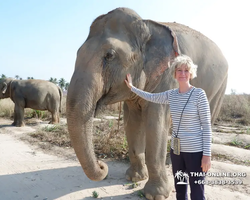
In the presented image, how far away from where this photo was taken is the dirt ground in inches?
104

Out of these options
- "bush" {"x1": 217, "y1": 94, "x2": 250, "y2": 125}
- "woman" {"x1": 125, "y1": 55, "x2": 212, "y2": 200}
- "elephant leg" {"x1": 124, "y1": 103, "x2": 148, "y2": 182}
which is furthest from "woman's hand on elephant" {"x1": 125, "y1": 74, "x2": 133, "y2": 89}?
"bush" {"x1": 217, "y1": 94, "x2": 250, "y2": 125}

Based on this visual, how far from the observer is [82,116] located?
1.80m

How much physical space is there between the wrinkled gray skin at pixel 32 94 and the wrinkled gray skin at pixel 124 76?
21.4ft

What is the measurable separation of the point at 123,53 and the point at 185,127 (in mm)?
878

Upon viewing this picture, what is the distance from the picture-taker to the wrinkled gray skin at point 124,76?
1.82 m

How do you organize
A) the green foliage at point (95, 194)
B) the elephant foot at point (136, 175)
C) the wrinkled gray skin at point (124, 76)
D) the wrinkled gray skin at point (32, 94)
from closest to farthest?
1. the wrinkled gray skin at point (124, 76)
2. the green foliage at point (95, 194)
3. the elephant foot at point (136, 175)
4. the wrinkled gray skin at point (32, 94)

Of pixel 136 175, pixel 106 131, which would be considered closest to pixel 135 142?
pixel 136 175

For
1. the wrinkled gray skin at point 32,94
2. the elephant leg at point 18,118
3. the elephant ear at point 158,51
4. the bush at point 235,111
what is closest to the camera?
the elephant ear at point 158,51

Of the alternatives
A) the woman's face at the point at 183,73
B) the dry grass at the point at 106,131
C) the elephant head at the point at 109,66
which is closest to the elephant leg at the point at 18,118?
the dry grass at the point at 106,131

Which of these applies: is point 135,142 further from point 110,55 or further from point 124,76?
point 110,55

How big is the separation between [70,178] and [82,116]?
1.74 meters

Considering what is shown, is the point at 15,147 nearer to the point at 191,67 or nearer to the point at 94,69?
the point at 94,69

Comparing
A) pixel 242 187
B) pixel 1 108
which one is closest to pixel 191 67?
pixel 242 187

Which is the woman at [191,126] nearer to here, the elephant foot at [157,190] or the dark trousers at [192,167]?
the dark trousers at [192,167]
